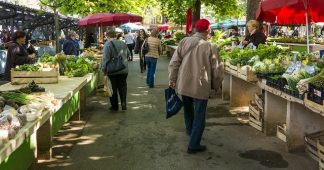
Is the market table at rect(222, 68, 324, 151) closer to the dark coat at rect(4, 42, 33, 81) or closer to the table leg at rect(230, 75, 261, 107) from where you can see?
the table leg at rect(230, 75, 261, 107)

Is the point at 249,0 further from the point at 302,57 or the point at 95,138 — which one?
the point at 95,138

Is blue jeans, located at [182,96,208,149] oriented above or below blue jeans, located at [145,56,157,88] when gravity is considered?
below

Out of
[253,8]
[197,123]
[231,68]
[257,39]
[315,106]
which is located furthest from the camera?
[253,8]

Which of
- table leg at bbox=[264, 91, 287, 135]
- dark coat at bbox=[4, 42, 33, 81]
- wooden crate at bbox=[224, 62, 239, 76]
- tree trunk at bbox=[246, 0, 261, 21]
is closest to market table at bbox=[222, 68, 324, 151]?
table leg at bbox=[264, 91, 287, 135]

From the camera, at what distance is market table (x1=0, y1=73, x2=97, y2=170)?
4073 mm

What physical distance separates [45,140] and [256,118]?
3711 mm

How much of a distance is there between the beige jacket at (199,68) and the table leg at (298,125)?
3.78 feet

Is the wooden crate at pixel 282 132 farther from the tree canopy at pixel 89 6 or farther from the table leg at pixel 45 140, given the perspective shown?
the tree canopy at pixel 89 6

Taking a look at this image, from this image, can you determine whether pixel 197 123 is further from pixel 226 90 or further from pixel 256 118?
pixel 226 90

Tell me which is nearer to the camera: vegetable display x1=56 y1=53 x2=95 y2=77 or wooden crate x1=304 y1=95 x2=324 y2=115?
wooden crate x1=304 y1=95 x2=324 y2=115

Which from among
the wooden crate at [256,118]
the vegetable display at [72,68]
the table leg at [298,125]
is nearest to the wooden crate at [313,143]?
the table leg at [298,125]

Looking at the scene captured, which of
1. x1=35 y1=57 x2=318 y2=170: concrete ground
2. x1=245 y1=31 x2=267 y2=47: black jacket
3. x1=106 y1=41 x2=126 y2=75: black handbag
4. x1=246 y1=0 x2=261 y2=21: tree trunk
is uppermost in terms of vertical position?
x1=246 y1=0 x2=261 y2=21: tree trunk

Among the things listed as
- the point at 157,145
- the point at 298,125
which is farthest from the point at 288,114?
the point at 157,145

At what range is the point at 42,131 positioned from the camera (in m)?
5.77
